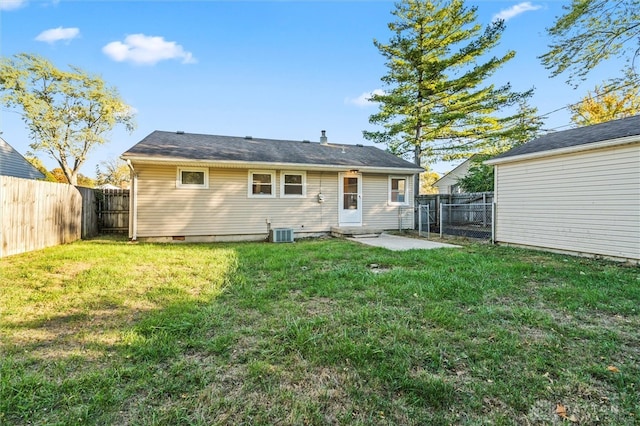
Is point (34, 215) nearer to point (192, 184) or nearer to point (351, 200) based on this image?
point (192, 184)

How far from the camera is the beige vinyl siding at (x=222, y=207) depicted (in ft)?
28.9

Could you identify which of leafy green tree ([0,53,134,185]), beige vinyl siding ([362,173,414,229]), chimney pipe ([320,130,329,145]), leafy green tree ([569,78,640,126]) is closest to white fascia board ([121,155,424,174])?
beige vinyl siding ([362,173,414,229])

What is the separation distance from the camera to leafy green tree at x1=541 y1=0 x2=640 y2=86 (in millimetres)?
8047

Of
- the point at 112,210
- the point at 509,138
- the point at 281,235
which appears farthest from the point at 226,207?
the point at 509,138

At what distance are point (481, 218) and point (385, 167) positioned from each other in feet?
20.4

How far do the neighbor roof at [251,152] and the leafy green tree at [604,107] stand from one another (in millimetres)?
15113

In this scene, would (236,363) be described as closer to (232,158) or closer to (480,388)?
(480,388)

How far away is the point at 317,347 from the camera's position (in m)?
2.60

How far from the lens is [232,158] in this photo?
9234 millimetres

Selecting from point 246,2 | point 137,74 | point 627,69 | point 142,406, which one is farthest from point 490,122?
point 142,406

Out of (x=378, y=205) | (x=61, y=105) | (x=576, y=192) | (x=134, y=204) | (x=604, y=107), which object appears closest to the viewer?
(x=576, y=192)

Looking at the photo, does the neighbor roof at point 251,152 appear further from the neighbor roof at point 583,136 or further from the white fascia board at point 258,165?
the neighbor roof at point 583,136

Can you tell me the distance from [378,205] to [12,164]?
17308 mm

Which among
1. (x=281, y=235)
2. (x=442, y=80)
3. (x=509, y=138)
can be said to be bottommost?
(x=281, y=235)
